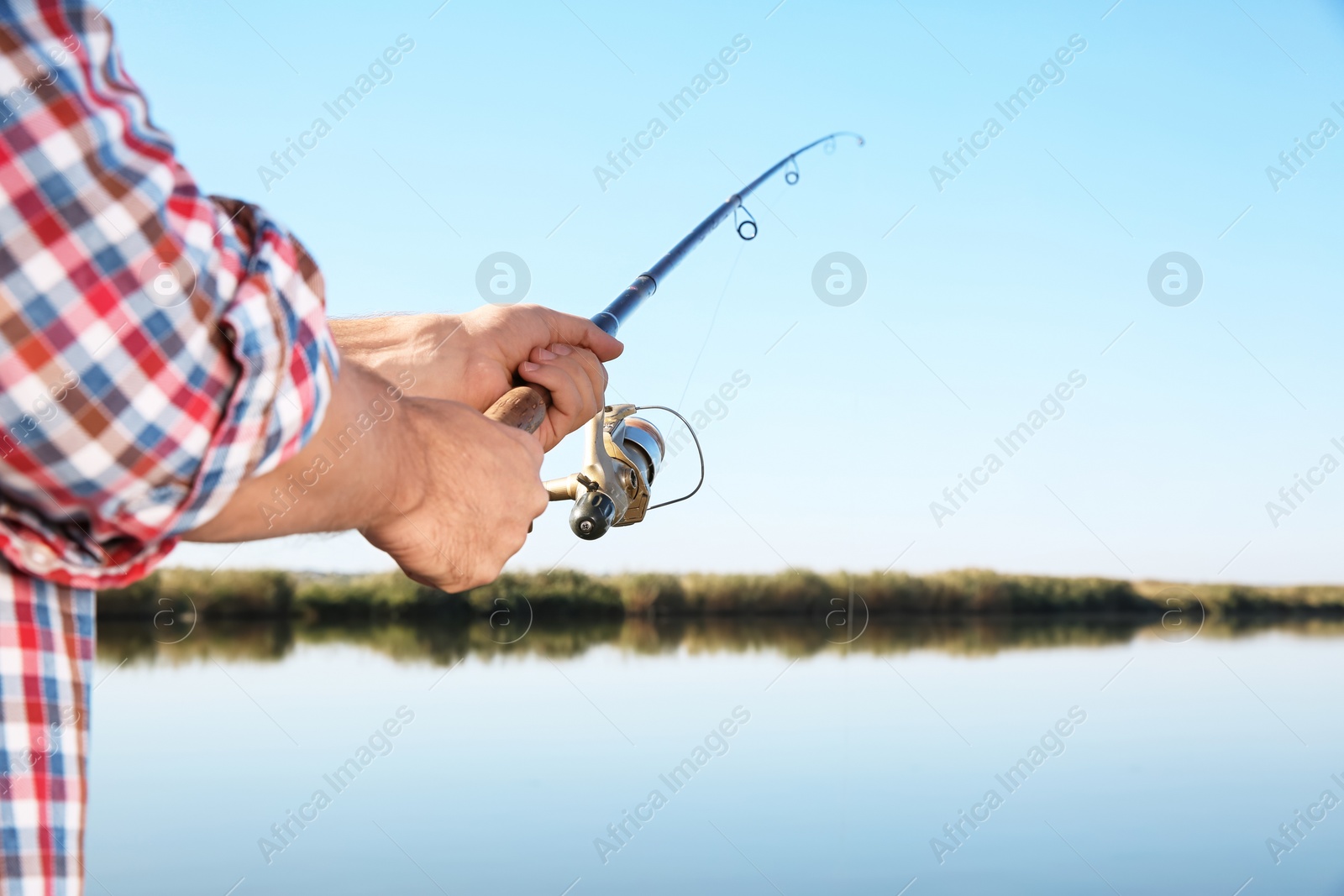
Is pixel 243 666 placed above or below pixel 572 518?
below

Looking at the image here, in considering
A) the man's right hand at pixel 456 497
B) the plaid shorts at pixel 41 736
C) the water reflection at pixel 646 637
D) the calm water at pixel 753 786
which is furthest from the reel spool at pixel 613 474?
the water reflection at pixel 646 637

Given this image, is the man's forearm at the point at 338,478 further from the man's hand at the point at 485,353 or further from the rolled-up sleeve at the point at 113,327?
the man's hand at the point at 485,353

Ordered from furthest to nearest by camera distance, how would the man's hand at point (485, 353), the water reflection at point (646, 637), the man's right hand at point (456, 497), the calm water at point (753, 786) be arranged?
the water reflection at point (646, 637) → the calm water at point (753, 786) → the man's hand at point (485, 353) → the man's right hand at point (456, 497)

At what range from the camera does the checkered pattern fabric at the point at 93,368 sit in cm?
47

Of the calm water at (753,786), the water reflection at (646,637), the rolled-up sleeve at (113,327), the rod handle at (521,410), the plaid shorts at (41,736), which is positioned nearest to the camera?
the rolled-up sleeve at (113,327)

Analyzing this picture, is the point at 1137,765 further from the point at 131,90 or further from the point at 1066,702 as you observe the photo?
the point at 131,90

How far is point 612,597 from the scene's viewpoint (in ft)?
68.0

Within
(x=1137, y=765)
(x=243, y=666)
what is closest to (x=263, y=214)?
(x=1137, y=765)

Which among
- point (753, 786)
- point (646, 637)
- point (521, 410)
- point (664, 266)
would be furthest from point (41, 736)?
point (646, 637)

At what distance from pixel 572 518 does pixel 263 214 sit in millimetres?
1114

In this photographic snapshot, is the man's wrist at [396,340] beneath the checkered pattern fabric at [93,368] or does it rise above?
beneath

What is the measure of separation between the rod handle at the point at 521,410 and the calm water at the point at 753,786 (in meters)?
4.49

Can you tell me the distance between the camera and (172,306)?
0.51m

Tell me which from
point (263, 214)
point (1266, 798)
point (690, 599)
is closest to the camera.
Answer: point (263, 214)
